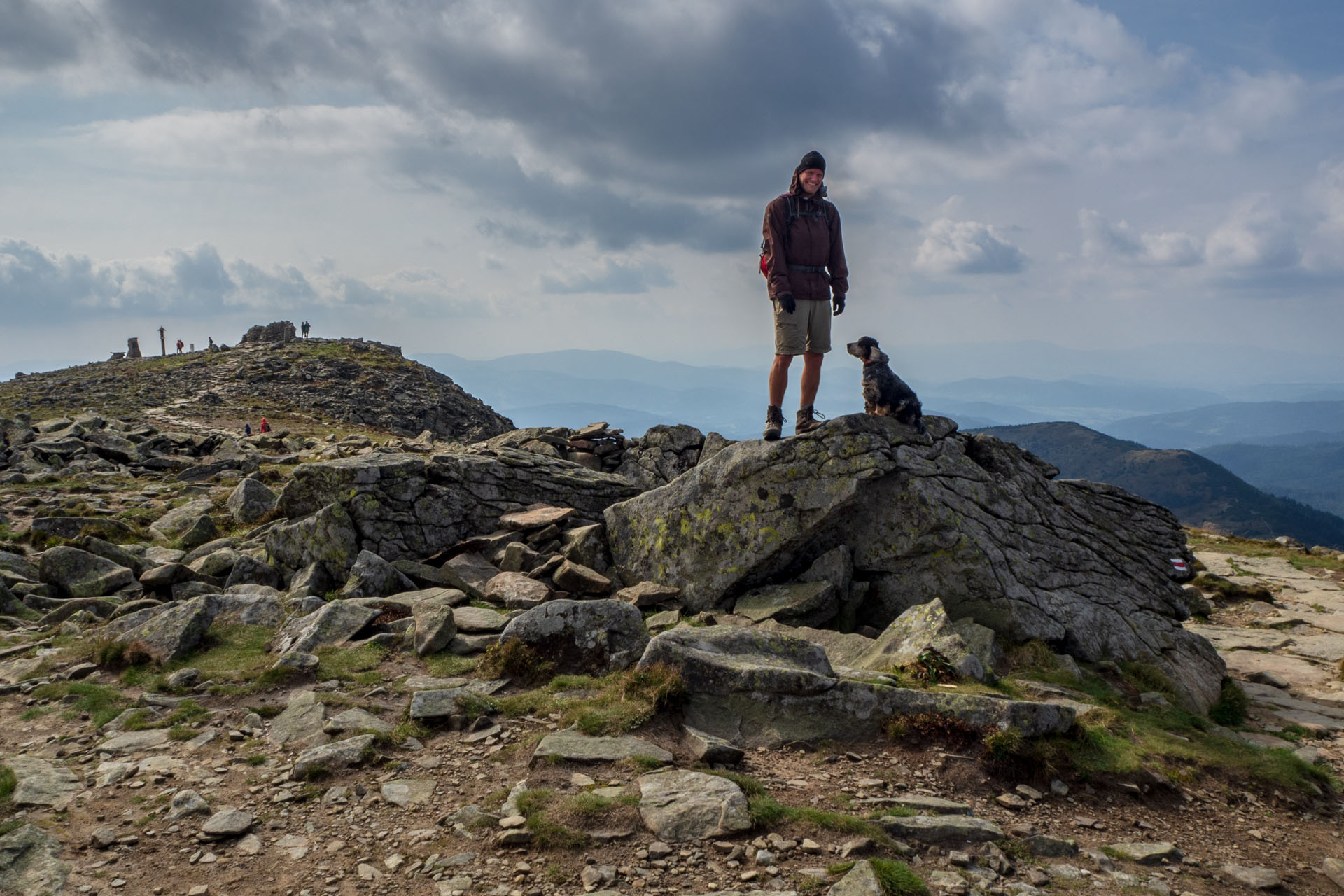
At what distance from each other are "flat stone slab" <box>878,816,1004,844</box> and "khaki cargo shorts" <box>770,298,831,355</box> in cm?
851

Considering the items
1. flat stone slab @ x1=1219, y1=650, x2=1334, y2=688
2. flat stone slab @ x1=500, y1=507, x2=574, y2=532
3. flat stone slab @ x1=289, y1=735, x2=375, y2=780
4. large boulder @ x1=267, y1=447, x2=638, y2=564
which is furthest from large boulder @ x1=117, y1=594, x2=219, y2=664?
flat stone slab @ x1=1219, y1=650, x2=1334, y2=688

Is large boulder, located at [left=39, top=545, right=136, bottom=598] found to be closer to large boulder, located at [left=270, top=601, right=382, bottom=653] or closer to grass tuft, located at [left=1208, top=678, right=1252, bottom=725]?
large boulder, located at [left=270, top=601, right=382, bottom=653]

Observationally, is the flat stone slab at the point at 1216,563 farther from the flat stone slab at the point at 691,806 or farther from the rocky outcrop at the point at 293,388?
the rocky outcrop at the point at 293,388

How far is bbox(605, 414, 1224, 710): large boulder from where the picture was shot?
12.7m

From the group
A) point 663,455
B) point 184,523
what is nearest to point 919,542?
point 663,455

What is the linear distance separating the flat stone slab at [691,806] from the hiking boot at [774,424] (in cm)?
791

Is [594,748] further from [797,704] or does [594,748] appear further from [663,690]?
[797,704]

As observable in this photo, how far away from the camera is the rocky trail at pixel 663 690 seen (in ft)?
21.2

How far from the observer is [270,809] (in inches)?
276

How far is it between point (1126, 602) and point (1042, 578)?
189cm

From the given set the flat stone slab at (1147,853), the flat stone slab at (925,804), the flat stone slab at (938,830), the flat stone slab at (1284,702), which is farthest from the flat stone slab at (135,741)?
the flat stone slab at (1284,702)

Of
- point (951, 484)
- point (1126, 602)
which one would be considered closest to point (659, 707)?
point (951, 484)

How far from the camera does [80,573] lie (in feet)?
46.8

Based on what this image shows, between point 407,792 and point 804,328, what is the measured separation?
9.90 meters
